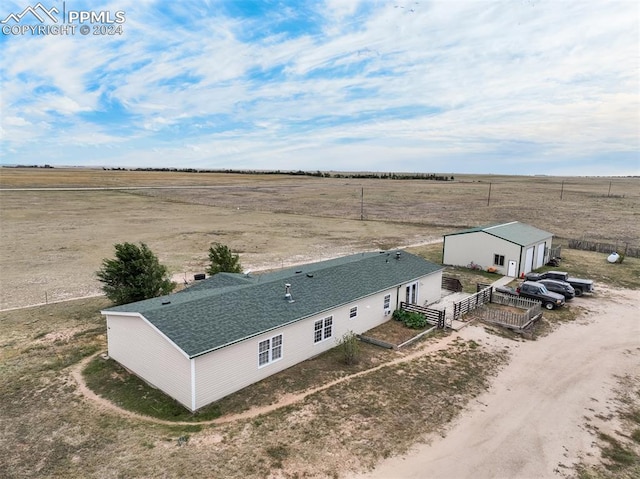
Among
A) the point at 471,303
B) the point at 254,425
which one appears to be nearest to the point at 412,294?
the point at 471,303

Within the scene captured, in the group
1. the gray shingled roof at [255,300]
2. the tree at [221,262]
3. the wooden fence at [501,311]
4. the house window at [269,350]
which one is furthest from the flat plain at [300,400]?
the tree at [221,262]

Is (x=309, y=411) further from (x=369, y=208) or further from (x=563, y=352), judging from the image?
(x=369, y=208)

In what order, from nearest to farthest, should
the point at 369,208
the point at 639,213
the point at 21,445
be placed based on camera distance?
the point at 21,445 → the point at 639,213 → the point at 369,208

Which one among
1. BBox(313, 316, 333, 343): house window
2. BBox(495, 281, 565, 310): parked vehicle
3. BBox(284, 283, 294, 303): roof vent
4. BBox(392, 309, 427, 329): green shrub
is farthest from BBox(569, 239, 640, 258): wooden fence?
BBox(284, 283, 294, 303): roof vent

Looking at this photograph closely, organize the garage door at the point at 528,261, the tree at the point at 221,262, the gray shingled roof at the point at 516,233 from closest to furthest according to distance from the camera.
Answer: the tree at the point at 221,262 < the garage door at the point at 528,261 < the gray shingled roof at the point at 516,233

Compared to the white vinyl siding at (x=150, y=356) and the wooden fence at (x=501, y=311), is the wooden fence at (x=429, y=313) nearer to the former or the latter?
the wooden fence at (x=501, y=311)

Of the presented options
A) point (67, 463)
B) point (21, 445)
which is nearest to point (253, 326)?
point (67, 463)
